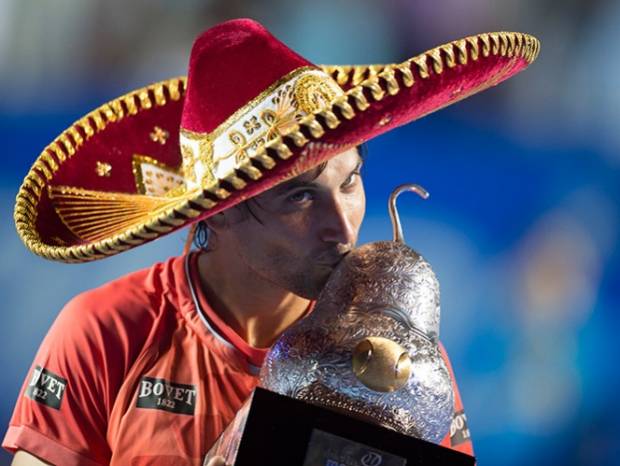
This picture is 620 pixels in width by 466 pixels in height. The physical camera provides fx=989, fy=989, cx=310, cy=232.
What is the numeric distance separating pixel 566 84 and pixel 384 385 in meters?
1.53

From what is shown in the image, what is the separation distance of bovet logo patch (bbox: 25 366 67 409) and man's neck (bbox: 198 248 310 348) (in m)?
0.28

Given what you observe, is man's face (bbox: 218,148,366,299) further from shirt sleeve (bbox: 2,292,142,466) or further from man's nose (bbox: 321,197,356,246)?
shirt sleeve (bbox: 2,292,142,466)

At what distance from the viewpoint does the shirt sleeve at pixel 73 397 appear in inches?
58.7

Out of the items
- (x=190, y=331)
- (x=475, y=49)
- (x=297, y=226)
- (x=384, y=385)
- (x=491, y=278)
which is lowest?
(x=384, y=385)

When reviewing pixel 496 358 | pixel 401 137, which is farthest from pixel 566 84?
pixel 496 358

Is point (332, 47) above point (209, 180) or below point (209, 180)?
above

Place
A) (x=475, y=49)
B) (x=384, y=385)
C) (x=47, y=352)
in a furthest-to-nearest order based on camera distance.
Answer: (x=47, y=352)
(x=475, y=49)
(x=384, y=385)

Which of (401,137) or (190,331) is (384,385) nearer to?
(190,331)

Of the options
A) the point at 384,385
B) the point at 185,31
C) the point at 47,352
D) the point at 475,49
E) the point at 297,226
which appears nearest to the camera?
the point at 384,385

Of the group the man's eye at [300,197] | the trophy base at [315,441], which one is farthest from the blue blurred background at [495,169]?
the trophy base at [315,441]

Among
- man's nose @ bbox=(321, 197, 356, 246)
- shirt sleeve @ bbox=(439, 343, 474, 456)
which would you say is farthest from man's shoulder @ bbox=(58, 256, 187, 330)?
shirt sleeve @ bbox=(439, 343, 474, 456)

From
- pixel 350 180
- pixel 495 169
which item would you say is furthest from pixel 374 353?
pixel 495 169

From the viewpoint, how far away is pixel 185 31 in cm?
234

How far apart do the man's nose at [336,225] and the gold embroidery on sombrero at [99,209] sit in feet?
Answer: 1.06
